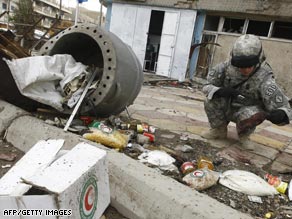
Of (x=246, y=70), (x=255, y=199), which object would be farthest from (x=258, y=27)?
(x=255, y=199)

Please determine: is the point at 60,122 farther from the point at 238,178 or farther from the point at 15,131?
the point at 238,178

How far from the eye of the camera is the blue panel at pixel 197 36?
970cm

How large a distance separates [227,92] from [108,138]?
1352mm

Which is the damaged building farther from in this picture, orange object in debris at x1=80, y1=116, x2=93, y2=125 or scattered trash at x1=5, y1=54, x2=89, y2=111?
orange object in debris at x1=80, y1=116, x2=93, y2=125

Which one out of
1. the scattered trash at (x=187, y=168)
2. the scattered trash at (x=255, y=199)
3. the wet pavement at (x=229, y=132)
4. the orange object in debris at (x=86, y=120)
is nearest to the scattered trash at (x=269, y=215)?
the scattered trash at (x=255, y=199)

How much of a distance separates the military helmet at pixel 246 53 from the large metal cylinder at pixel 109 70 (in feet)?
3.58

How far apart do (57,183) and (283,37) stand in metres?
8.97

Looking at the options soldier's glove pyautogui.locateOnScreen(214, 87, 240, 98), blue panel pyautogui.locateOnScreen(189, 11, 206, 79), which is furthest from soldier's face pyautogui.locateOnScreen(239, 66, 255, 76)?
blue panel pyautogui.locateOnScreen(189, 11, 206, 79)

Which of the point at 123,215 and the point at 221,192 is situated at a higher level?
the point at 221,192

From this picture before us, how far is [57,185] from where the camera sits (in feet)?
4.64

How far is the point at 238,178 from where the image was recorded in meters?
2.34

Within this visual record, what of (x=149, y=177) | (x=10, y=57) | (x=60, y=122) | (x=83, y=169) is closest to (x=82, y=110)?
(x=60, y=122)

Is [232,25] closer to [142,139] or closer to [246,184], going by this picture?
[142,139]

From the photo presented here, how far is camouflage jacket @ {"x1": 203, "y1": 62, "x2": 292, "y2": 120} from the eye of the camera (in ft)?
9.86
